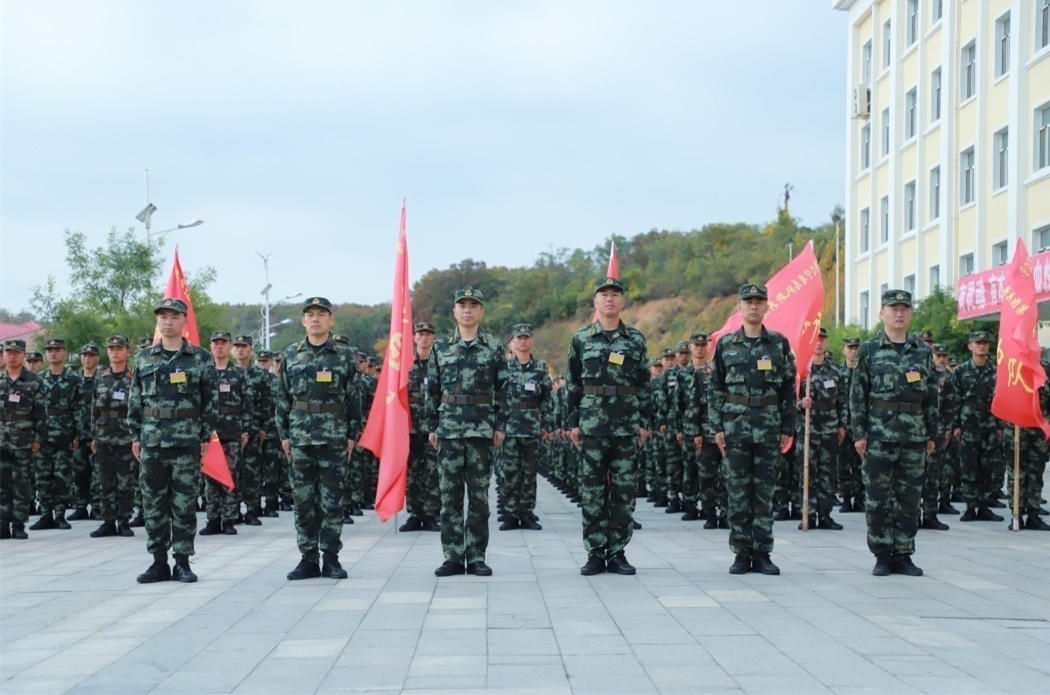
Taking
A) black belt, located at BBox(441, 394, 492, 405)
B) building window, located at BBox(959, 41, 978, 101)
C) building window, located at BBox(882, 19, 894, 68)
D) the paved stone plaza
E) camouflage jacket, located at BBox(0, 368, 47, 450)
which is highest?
Result: building window, located at BBox(882, 19, 894, 68)

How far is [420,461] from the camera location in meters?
13.3

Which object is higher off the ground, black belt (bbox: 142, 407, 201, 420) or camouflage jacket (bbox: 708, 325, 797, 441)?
camouflage jacket (bbox: 708, 325, 797, 441)

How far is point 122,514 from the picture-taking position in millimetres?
12977

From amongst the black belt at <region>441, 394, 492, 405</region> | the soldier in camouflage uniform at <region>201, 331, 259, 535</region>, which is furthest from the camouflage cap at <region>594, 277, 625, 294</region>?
the soldier in camouflage uniform at <region>201, 331, 259, 535</region>

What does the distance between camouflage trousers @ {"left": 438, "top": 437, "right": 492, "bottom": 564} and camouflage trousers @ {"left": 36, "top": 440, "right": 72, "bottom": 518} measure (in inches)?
266

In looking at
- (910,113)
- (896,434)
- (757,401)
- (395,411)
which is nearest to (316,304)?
(395,411)

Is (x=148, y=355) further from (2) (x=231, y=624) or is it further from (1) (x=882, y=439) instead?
(1) (x=882, y=439)

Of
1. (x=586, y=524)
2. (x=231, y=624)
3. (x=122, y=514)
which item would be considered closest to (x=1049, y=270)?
(x=586, y=524)

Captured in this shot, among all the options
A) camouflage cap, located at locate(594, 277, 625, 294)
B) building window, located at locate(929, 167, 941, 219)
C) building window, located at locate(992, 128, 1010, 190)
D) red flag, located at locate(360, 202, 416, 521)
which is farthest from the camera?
building window, located at locate(929, 167, 941, 219)

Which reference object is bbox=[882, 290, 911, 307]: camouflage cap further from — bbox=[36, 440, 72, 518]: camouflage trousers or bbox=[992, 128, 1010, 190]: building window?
bbox=[992, 128, 1010, 190]: building window

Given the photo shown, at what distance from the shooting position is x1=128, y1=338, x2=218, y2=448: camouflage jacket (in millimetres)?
9203

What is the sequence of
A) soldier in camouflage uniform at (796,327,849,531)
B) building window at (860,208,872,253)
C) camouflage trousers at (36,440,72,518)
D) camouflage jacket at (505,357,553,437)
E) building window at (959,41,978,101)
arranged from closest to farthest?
soldier in camouflage uniform at (796,327,849,531) → camouflage jacket at (505,357,553,437) → camouflage trousers at (36,440,72,518) → building window at (959,41,978,101) → building window at (860,208,872,253)

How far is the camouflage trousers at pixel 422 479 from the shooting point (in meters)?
13.2

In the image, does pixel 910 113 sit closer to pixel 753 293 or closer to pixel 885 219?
pixel 885 219
